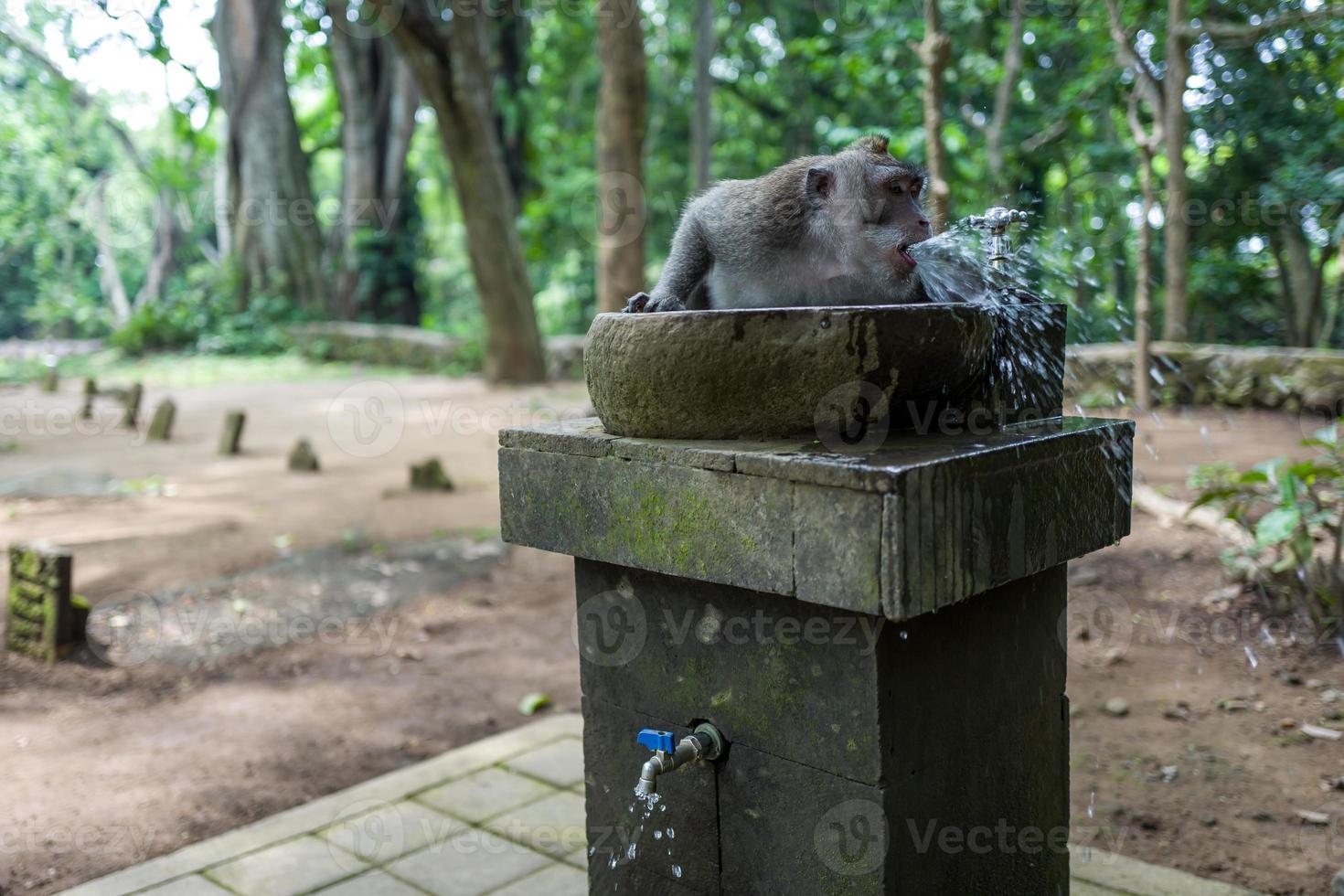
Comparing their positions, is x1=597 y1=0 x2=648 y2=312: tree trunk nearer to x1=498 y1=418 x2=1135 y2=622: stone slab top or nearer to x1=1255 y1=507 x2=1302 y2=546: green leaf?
x1=1255 y1=507 x2=1302 y2=546: green leaf

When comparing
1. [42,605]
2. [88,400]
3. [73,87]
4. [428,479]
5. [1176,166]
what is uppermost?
[73,87]

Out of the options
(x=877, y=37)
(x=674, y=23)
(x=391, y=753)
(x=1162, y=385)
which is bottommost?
(x=391, y=753)

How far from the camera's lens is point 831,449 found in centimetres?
217

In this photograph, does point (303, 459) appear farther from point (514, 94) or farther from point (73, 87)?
point (73, 87)

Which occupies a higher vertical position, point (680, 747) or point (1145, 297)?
point (1145, 297)

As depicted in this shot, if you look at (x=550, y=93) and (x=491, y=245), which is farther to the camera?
(x=550, y=93)

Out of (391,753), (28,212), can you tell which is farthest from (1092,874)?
(28,212)

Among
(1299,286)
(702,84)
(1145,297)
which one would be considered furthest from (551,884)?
(1299,286)

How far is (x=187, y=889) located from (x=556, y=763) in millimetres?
1312

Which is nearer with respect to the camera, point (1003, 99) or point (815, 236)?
point (815, 236)

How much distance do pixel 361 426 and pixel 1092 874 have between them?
10.3 m

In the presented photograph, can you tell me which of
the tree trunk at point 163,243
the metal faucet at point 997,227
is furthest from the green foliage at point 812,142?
the tree trunk at point 163,243

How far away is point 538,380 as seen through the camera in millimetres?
14602

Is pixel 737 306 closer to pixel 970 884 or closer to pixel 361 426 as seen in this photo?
pixel 970 884
